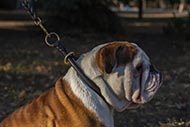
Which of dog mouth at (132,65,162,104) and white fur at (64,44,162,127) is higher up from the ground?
white fur at (64,44,162,127)

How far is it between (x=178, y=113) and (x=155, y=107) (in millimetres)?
499

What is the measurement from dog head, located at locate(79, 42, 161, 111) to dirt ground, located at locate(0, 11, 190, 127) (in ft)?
12.1

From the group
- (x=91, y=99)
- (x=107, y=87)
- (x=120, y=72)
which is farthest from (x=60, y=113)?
(x=120, y=72)

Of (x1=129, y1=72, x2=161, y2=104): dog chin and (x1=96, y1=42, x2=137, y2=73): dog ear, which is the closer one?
(x1=96, y1=42, x2=137, y2=73): dog ear

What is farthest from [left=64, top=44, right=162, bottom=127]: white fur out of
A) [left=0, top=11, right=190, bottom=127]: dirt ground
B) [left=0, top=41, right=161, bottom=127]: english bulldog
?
[left=0, top=11, right=190, bottom=127]: dirt ground

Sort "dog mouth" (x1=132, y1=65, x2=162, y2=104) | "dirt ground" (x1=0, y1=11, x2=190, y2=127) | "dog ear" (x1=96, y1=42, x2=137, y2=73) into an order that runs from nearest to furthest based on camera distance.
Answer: "dog ear" (x1=96, y1=42, x2=137, y2=73)
"dog mouth" (x1=132, y1=65, x2=162, y2=104)
"dirt ground" (x1=0, y1=11, x2=190, y2=127)

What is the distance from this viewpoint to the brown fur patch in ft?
11.1

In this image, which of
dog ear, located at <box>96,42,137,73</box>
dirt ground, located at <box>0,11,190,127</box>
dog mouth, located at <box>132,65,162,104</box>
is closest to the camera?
dog ear, located at <box>96,42,137,73</box>

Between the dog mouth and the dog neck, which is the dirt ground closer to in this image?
the dog mouth

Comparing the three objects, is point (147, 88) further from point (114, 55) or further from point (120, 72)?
point (114, 55)

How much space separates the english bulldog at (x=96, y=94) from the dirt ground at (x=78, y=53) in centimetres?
373

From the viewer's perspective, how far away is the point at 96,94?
11.2ft

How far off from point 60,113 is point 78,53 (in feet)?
30.4

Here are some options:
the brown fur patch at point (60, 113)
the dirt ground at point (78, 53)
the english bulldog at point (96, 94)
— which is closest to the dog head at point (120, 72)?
the english bulldog at point (96, 94)
